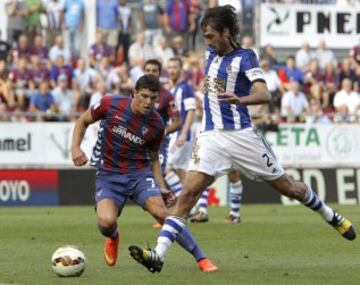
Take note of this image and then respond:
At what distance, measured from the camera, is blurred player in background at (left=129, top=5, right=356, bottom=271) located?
11188mm

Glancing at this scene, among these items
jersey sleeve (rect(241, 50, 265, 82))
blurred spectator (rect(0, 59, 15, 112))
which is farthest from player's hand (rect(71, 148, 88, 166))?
blurred spectator (rect(0, 59, 15, 112))

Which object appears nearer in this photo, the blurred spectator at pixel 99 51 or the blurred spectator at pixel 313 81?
the blurred spectator at pixel 99 51

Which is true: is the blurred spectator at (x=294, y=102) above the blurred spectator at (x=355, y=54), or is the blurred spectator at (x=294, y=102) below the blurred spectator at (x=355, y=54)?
below

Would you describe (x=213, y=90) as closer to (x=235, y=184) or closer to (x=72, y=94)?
(x=235, y=184)

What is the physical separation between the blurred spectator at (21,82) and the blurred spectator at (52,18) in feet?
8.25

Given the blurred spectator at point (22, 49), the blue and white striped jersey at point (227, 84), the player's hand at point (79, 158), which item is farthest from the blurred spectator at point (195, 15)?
the player's hand at point (79, 158)

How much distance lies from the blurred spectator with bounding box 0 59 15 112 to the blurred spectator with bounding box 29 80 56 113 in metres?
0.42

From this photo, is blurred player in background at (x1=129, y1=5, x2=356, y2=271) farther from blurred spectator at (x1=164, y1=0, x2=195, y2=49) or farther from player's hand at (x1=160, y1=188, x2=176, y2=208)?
blurred spectator at (x1=164, y1=0, x2=195, y2=49)

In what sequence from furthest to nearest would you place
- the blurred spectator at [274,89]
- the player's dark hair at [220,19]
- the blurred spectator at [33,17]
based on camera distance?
the blurred spectator at [33,17]
the blurred spectator at [274,89]
the player's dark hair at [220,19]

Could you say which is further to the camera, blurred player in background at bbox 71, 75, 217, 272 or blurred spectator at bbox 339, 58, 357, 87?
blurred spectator at bbox 339, 58, 357, 87

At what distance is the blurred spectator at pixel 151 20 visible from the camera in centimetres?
2911

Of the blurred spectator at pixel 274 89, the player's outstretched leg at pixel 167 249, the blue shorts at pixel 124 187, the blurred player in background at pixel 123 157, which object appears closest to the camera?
the player's outstretched leg at pixel 167 249

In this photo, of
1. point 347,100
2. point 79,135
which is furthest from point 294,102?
point 79,135

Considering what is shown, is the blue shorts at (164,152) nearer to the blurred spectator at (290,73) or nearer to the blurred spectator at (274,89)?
the blurred spectator at (274,89)
